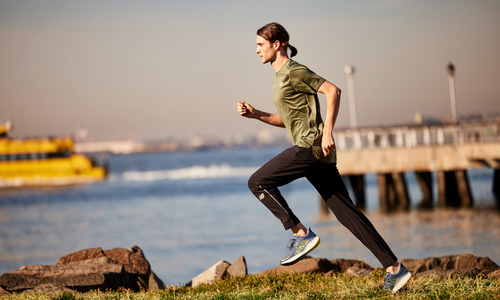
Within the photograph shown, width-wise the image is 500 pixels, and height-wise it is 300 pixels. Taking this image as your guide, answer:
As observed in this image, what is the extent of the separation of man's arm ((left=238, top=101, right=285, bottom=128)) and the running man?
360 millimetres

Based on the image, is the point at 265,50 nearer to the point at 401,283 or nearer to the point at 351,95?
the point at 401,283

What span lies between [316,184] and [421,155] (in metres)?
19.9

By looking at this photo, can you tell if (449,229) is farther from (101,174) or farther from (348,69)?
(101,174)

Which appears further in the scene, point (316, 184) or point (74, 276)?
point (74, 276)

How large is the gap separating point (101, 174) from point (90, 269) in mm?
A: 65642

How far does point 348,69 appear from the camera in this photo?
1092 inches

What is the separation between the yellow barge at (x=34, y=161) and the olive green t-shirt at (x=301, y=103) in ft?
209

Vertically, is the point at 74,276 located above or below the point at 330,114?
below

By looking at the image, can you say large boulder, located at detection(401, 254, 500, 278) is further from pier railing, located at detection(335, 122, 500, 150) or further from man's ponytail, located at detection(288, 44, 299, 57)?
pier railing, located at detection(335, 122, 500, 150)

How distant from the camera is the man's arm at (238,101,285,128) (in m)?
4.97

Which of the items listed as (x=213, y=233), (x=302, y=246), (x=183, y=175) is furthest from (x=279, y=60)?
(x=183, y=175)

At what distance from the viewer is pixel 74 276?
6523mm

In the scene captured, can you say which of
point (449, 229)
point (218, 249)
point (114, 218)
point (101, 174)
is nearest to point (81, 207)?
point (114, 218)

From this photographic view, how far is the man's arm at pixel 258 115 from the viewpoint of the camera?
4.97 meters
